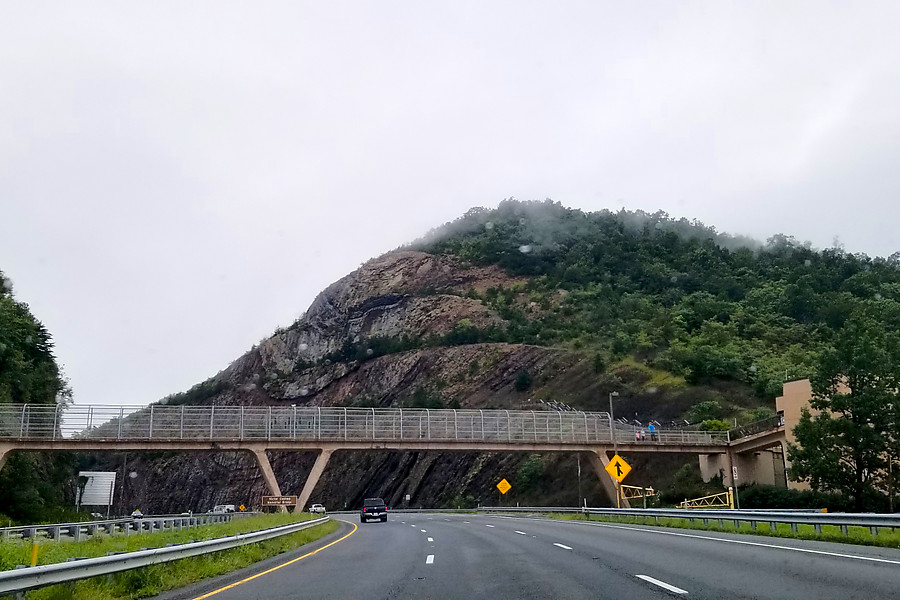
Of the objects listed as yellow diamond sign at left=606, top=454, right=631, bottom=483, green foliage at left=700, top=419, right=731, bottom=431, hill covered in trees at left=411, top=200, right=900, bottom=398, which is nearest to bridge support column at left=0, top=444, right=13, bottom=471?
yellow diamond sign at left=606, top=454, right=631, bottom=483

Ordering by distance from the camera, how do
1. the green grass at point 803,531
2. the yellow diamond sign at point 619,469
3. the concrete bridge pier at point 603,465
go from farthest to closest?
the concrete bridge pier at point 603,465 < the yellow diamond sign at point 619,469 < the green grass at point 803,531

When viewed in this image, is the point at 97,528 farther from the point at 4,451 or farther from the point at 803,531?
the point at 803,531

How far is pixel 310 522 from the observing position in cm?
3184

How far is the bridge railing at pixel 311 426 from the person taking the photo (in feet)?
167

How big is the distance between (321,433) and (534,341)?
61167 mm

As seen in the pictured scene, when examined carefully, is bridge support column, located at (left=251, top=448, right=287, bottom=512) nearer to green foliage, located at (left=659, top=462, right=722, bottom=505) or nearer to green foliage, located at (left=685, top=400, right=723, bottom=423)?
green foliage, located at (left=659, top=462, right=722, bottom=505)

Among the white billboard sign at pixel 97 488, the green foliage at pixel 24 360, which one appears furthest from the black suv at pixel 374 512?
the white billboard sign at pixel 97 488

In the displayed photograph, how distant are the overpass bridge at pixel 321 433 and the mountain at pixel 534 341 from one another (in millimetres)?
12482

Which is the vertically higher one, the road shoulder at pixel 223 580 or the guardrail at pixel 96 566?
the guardrail at pixel 96 566

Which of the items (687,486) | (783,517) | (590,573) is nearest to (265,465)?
(687,486)

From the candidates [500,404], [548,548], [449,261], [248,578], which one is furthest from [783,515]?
[449,261]

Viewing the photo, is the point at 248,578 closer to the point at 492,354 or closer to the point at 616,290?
the point at 492,354

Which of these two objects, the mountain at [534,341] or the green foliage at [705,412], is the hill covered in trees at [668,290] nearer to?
the mountain at [534,341]

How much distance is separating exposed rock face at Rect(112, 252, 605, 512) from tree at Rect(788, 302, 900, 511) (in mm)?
30702
